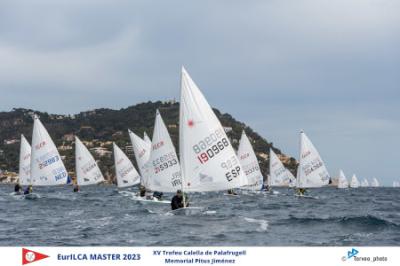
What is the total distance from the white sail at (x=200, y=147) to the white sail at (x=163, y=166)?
11.1 meters

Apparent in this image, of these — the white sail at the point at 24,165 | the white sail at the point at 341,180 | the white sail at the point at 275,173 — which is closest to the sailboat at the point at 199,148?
the white sail at the point at 24,165

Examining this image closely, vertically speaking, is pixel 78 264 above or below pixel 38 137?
below

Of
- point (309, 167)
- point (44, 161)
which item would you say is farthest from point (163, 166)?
point (309, 167)

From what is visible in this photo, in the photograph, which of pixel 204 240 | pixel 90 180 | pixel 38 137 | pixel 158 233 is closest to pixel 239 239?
pixel 204 240

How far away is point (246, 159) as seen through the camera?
68875mm

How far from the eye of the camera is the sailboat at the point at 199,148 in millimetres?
28688

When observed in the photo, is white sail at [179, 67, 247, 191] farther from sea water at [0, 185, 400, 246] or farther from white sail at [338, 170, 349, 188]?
white sail at [338, 170, 349, 188]

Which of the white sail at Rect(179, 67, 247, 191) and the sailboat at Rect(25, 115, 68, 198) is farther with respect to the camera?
the sailboat at Rect(25, 115, 68, 198)

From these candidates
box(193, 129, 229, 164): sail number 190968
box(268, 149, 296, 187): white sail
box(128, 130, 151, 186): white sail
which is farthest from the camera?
box(268, 149, 296, 187): white sail

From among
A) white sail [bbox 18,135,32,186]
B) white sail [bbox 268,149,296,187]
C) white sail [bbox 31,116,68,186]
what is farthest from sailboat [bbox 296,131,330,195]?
white sail [bbox 18,135,32,186]

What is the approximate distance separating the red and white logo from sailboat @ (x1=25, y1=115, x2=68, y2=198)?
1731 inches

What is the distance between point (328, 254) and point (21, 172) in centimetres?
5568

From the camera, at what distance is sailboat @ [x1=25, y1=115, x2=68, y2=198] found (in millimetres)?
56125

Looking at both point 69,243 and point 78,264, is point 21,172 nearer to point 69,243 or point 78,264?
point 69,243
